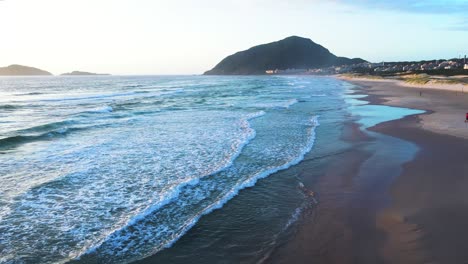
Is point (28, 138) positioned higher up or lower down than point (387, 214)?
higher up

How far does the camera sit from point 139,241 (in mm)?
6926

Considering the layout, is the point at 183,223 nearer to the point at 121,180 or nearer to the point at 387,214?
the point at 121,180

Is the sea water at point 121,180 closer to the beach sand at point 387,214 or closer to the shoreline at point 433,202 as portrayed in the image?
the beach sand at point 387,214

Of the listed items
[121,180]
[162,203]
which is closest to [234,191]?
[162,203]

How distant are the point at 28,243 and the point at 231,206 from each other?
4.23m

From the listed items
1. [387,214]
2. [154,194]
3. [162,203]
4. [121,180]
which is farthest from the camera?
[121,180]

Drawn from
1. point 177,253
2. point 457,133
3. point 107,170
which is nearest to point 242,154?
→ point 107,170

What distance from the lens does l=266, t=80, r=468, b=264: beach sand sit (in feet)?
20.2

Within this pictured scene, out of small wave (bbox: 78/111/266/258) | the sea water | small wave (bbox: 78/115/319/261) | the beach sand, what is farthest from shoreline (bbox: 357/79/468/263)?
small wave (bbox: 78/111/266/258)

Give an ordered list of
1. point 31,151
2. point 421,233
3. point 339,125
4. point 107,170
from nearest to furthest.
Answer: point 421,233 → point 107,170 → point 31,151 → point 339,125

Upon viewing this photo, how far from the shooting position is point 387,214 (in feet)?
26.1

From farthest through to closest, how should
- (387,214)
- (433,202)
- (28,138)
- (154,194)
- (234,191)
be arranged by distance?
1. (28,138)
2. (234,191)
3. (154,194)
4. (433,202)
5. (387,214)

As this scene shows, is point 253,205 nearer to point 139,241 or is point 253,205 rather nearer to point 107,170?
point 139,241

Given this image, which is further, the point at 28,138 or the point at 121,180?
the point at 28,138
